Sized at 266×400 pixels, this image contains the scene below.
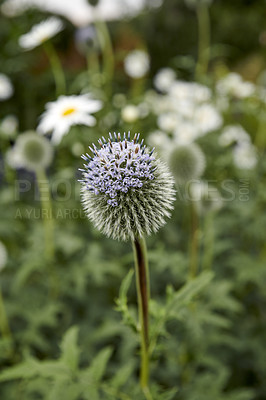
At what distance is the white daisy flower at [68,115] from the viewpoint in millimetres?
2012

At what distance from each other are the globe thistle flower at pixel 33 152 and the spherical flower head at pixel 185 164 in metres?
0.93

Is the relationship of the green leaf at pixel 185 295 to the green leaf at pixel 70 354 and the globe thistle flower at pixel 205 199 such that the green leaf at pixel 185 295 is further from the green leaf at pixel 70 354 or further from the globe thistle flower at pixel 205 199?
the globe thistle flower at pixel 205 199

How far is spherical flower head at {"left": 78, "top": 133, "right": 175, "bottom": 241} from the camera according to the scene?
1.11 m

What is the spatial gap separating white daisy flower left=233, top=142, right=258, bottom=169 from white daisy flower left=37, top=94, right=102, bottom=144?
1670 millimetres

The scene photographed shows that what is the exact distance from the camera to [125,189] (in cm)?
110

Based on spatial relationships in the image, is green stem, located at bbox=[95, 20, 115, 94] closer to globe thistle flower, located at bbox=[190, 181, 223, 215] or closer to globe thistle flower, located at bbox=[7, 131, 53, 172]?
globe thistle flower, located at bbox=[7, 131, 53, 172]

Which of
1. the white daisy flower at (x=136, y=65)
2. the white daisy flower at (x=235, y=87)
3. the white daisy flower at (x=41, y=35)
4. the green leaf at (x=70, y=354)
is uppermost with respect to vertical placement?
the white daisy flower at (x=136, y=65)

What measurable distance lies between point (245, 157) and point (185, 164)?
4.15 feet

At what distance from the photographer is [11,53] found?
18.1 feet

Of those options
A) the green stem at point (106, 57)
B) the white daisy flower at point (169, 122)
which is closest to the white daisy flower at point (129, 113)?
the green stem at point (106, 57)

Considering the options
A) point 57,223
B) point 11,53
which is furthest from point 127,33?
point 57,223

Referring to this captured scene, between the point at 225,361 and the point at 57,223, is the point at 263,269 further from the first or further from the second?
the point at 57,223

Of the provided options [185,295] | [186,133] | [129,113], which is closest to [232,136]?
[186,133]

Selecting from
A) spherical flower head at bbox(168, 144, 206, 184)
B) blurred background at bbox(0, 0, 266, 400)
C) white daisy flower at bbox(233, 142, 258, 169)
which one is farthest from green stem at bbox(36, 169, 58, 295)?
white daisy flower at bbox(233, 142, 258, 169)
